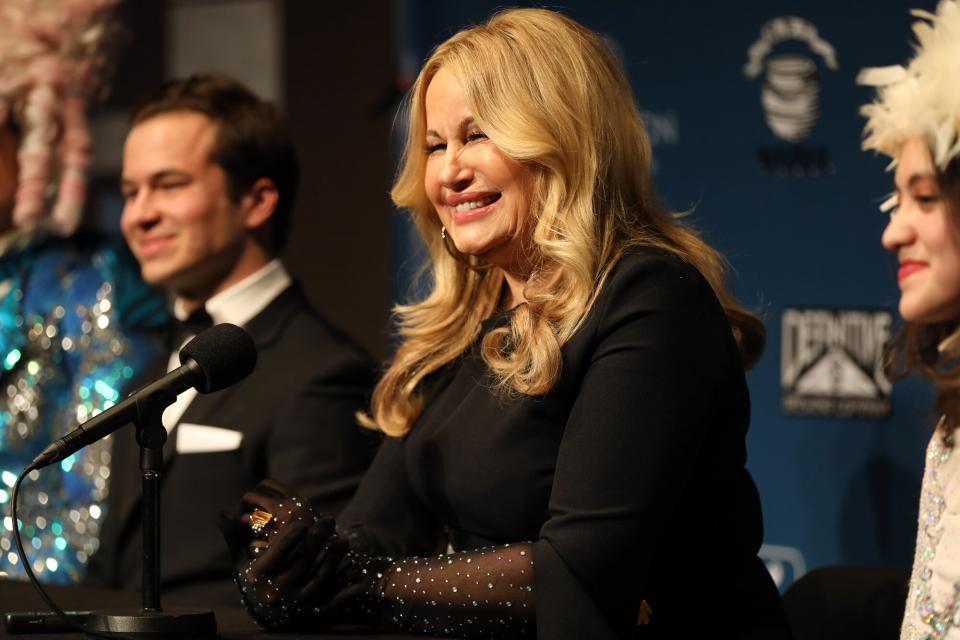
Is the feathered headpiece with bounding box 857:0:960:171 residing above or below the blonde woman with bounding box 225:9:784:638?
above

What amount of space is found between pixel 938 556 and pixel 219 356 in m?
Answer: 1.10

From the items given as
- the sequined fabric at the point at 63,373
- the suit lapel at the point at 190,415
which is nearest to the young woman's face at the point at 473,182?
the suit lapel at the point at 190,415

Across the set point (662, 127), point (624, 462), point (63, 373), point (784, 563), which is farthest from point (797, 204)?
point (63, 373)

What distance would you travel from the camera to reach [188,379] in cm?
193

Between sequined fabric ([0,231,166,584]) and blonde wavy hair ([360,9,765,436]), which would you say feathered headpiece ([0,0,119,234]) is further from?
blonde wavy hair ([360,9,765,436])

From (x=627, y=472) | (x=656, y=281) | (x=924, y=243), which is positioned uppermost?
(x=924, y=243)

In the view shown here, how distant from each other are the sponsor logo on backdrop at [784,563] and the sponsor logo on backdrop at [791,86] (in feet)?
2.74

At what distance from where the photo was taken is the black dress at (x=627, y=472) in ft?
6.62

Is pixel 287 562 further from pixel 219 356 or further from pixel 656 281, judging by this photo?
pixel 656 281

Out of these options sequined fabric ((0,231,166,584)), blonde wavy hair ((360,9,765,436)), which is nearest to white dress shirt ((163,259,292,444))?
sequined fabric ((0,231,166,584))

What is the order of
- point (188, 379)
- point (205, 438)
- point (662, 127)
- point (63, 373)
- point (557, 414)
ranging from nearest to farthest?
point (188, 379) → point (557, 414) → point (205, 438) → point (662, 127) → point (63, 373)

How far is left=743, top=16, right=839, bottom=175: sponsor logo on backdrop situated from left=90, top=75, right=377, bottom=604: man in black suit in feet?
3.42

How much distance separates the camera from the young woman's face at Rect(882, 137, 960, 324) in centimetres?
205

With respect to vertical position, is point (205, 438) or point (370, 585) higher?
point (370, 585)
